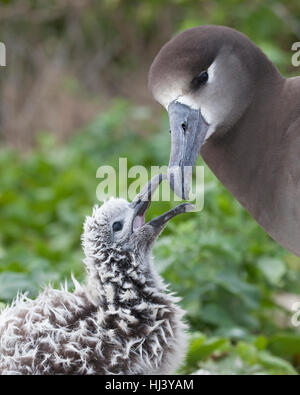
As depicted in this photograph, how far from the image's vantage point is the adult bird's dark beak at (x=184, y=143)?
2834mm

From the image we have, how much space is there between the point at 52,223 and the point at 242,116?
10.7ft

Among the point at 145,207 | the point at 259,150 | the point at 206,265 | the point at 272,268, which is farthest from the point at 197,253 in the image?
the point at 259,150

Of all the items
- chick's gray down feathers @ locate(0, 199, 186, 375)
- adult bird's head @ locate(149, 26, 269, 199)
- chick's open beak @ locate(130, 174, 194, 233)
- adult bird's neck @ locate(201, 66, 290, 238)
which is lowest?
chick's gray down feathers @ locate(0, 199, 186, 375)

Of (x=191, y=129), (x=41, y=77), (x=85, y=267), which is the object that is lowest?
(x=85, y=267)

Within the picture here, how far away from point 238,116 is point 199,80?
0.78 ft

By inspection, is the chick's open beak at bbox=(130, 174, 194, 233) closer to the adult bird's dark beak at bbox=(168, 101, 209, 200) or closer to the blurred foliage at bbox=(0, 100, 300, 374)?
the adult bird's dark beak at bbox=(168, 101, 209, 200)

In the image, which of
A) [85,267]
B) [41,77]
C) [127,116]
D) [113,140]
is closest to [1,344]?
[85,267]

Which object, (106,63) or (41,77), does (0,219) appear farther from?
(106,63)

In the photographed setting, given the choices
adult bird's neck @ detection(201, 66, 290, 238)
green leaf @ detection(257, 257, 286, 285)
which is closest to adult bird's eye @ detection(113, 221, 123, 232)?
adult bird's neck @ detection(201, 66, 290, 238)

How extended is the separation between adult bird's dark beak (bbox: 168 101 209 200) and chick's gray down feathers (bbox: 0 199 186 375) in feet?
1.08

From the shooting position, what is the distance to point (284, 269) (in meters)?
4.17

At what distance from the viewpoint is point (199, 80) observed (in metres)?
2.97

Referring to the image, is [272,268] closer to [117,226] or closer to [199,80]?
[117,226]

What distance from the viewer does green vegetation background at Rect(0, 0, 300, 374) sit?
3613 mm
